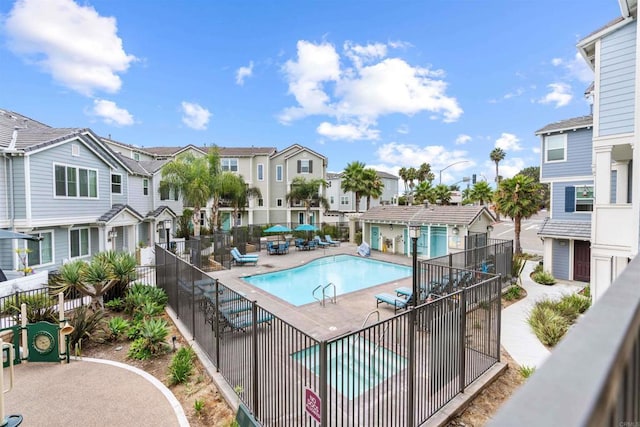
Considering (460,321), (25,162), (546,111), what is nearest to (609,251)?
(460,321)

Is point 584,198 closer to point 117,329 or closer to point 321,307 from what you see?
point 321,307

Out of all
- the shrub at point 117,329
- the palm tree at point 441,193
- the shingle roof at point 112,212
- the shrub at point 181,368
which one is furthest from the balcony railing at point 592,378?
the palm tree at point 441,193

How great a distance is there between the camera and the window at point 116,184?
19156 millimetres

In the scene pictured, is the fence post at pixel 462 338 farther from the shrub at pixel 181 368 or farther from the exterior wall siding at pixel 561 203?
the exterior wall siding at pixel 561 203

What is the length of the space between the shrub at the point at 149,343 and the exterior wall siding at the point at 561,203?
65.1 feet

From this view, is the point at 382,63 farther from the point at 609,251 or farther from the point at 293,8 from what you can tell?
the point at 609,251

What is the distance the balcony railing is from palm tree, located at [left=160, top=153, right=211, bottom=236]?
77.1ft

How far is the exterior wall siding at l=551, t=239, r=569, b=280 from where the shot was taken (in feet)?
52.8

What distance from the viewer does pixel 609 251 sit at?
9469 mm

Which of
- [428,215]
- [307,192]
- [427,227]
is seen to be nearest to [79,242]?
[307,192]

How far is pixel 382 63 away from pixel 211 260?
2042cm

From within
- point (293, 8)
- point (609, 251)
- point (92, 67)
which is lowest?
point (609, 251)

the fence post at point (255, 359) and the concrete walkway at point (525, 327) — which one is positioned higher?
the fence post at point (255, 359)

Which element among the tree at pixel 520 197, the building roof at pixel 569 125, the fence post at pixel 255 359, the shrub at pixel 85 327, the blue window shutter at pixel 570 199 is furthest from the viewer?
the tree at pixel 520 197
